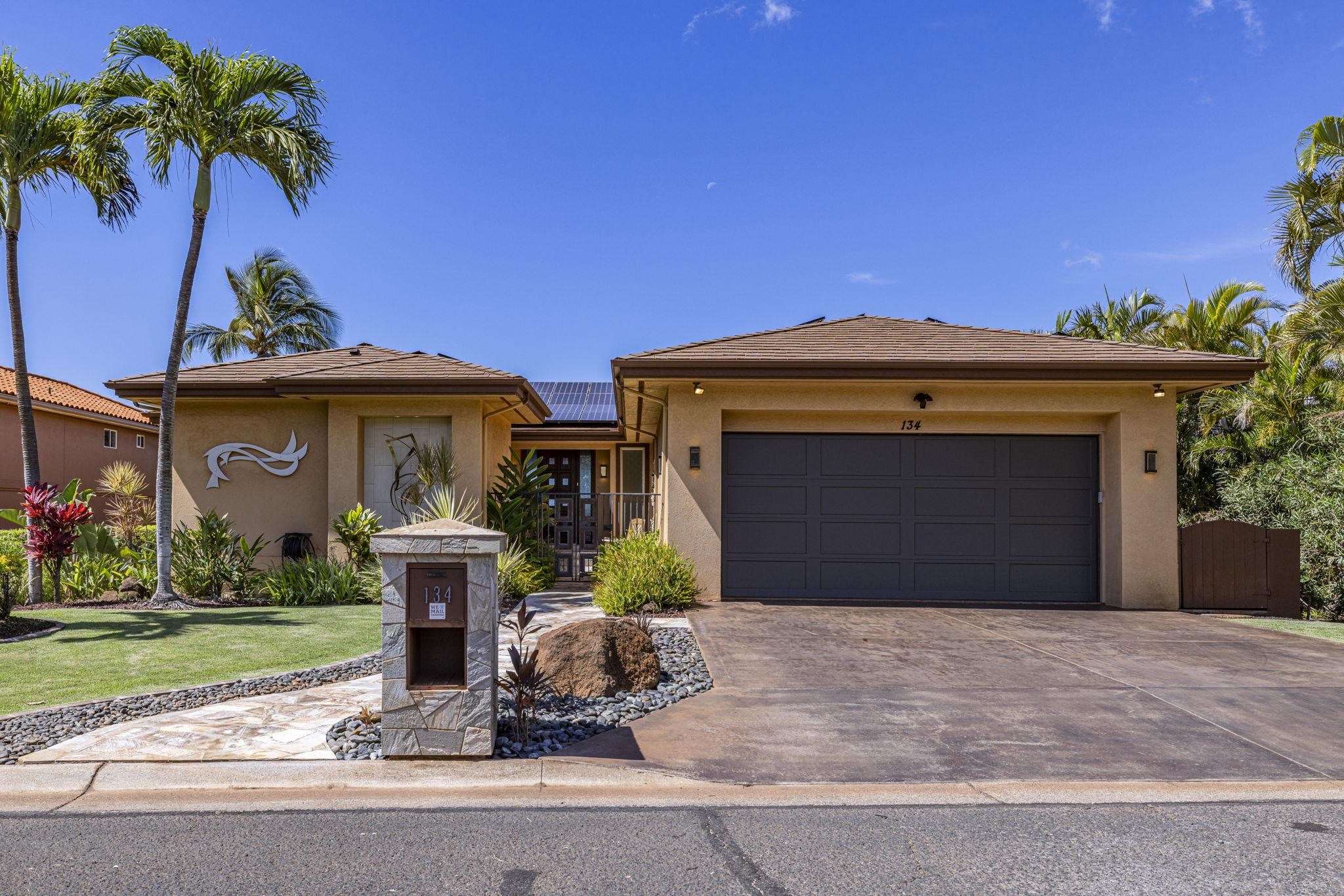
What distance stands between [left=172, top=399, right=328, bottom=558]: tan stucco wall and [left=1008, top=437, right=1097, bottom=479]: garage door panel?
37.4ft

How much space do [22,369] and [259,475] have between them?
363 centimetres

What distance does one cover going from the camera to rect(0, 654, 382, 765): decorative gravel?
16.7 feet

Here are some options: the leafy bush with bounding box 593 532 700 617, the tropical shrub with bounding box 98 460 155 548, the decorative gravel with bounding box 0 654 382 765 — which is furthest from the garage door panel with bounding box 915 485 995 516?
the tropical shrub with bounding box 98 460 155 548

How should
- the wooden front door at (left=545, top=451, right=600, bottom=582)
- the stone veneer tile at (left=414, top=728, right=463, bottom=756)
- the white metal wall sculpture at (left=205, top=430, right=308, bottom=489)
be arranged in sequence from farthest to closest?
the wooden front door at (left=545, top=451, right=600, bottom=582) → the white metal wall sculpture at (left=205, top=430, right=308, bottom=489) → the stone veneer tile at (left=414, top=728, right=463, bottom=756)

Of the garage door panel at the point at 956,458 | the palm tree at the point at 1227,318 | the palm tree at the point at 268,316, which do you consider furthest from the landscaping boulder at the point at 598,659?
the palm tree at the point at 268,316

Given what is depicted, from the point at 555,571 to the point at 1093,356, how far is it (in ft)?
30.3

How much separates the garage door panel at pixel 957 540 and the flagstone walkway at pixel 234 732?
8.46 m

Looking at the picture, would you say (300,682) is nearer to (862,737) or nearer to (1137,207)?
(862,737)

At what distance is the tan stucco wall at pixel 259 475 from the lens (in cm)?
1379

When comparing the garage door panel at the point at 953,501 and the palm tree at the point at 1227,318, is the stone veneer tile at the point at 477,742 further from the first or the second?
the palm tree at the point at 1227,318

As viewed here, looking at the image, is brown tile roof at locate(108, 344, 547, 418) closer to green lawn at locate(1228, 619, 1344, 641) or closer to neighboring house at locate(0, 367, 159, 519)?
neighboring house at locate(0, 367, 159, 519)

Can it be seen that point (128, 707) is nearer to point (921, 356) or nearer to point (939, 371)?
point (939, 371)

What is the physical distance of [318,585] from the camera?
464 inches

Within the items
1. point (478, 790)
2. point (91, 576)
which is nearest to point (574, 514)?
point (91, 576)
